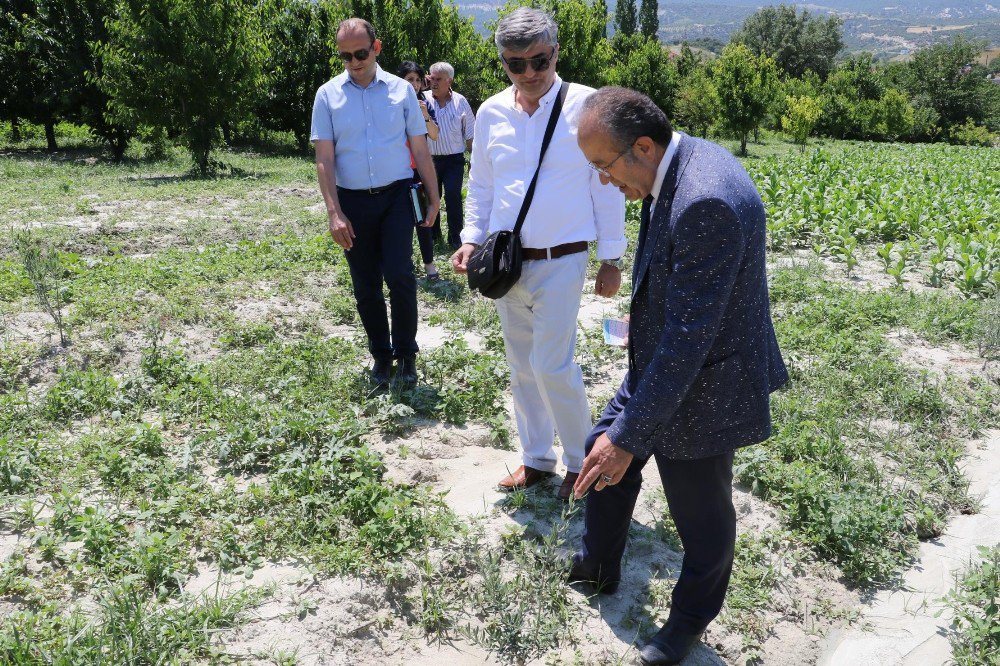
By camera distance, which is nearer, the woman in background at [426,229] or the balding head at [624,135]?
the balding head at [624,135]

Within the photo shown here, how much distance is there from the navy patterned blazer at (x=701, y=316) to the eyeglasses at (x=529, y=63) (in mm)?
972

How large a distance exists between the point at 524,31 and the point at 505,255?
34.5 inches

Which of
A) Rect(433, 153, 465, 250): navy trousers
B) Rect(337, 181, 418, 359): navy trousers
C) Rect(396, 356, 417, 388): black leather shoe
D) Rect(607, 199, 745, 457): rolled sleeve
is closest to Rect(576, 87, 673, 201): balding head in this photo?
Rect(607, 199, 745, 457): rolled sleeve

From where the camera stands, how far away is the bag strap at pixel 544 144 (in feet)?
10.1

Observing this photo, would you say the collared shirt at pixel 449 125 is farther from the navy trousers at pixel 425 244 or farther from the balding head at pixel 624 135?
the balding head at pixel 624 135

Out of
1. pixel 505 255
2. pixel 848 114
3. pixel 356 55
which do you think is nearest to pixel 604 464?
pixel 505 255

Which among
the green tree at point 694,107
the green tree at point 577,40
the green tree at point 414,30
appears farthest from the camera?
the green tree at point 694,107

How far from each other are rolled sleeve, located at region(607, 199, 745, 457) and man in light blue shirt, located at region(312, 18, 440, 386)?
8.35 ft

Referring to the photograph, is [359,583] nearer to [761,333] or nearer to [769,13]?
[761,333]

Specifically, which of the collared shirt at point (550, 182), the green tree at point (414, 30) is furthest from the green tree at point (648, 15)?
the collared shirt at point (550, 182)

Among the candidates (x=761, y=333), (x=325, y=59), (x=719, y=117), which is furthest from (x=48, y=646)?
(x=719, y=117)

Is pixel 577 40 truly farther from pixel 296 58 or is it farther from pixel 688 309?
pixel 688 309

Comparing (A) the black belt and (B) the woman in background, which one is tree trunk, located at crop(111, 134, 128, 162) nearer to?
(B) the woman in background

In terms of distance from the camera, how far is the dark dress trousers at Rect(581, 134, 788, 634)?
80.0 inches
